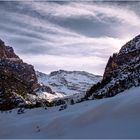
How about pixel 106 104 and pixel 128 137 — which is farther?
pixel 106 104

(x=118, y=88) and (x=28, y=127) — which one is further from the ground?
(x=118, y=88)

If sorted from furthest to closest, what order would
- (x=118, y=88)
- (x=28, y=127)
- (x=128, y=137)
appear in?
(x=118, y=88), (x=28, y=127), (x=128, y=137)

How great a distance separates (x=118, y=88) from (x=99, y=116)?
1077 inches

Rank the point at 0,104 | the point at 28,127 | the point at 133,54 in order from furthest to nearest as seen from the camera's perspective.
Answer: the point at 133,54, the point at 0,104, the point at 28,127

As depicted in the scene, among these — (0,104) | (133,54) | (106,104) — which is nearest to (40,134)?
(106,104)

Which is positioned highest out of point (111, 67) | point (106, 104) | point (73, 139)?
point (111, 67)

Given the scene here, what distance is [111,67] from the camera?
79438 mm

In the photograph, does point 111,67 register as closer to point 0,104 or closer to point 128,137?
point 0,104

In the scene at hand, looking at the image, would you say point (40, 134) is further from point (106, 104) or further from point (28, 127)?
point (106, 104)

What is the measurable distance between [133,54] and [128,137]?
197ft

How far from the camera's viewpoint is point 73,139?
12.2 m

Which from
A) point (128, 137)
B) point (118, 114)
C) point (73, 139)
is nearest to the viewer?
point (128, 137)

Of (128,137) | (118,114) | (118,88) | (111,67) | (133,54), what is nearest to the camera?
(128,137)

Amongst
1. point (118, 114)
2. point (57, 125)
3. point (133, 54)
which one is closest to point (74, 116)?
point (57, 125)
